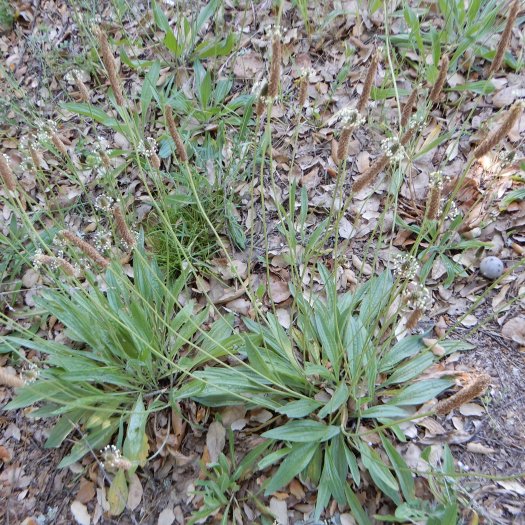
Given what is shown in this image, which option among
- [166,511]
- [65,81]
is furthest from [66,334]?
[65,81]

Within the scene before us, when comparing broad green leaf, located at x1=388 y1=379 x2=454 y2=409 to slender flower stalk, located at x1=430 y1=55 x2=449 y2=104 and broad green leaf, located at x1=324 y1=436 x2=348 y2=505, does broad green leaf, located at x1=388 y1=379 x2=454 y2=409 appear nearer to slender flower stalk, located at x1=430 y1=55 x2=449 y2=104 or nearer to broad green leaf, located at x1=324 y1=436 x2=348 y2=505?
broad green leaf, located at x1=324 y1=436 x2=348 y2=505

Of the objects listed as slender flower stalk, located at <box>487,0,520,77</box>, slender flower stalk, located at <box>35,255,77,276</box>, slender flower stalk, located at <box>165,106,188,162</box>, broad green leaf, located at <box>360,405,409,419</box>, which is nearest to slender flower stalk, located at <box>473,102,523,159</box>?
slender flower stalk, located at <box>487,0,520,77</box>

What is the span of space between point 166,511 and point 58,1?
450 centimetres

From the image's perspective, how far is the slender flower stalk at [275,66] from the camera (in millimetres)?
1544

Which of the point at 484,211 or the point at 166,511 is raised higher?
the point at 484,211

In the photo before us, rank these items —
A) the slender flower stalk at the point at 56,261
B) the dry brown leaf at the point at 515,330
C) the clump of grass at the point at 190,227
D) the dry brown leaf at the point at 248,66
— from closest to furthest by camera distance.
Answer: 1. the slender flower stalk at the point at 56,261
2. the dry brown leaf at the point at 515,330
3. the clump of grass at the point at 190,227
4. the dry brown leaf at the point at 248,66

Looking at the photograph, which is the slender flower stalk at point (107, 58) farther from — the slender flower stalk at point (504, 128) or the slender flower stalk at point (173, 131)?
the slender flower stalk at point (504, 128)

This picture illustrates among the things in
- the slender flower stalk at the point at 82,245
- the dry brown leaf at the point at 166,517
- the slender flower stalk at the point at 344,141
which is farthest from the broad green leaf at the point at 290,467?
the slender flower stalk at the point at 344,141

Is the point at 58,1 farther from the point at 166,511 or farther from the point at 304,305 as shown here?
the point at 166,511

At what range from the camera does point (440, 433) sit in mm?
2307

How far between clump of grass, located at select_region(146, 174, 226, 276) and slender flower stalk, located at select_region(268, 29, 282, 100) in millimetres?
1447

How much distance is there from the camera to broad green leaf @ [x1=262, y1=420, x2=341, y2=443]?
2.17 m

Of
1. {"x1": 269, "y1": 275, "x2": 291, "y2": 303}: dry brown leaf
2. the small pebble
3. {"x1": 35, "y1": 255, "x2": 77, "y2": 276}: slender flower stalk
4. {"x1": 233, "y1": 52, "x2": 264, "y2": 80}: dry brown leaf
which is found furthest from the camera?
{"x1": 233, "y1": 52, "x2": 264, "y2": 80}: dry brown leaf

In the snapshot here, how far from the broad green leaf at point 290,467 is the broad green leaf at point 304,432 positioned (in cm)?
5
